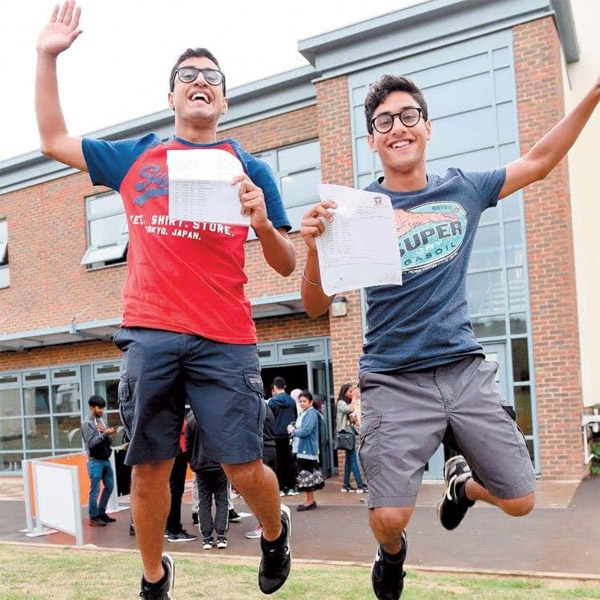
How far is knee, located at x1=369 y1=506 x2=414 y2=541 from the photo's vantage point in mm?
3340

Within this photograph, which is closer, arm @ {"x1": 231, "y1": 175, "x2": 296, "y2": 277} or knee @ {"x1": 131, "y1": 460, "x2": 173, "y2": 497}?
arm @ {"x1": 231, "y1": 175, "x2": 296, "y2": 277}

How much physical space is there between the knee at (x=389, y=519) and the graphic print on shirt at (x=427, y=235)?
1.12 metres

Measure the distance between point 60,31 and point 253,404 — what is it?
1830 millimetres

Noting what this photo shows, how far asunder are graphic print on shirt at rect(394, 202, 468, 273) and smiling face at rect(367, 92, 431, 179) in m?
0.23

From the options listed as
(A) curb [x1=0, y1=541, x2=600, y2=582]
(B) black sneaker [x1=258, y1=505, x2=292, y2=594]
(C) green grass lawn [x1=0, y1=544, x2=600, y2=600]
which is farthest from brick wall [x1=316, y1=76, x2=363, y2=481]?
(B) black sneaker [x1=258, y1=505, x2=292, y2=594]

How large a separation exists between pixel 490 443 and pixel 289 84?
40.9 feet

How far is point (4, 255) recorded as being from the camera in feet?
63.3

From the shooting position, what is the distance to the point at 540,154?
3.63 metres

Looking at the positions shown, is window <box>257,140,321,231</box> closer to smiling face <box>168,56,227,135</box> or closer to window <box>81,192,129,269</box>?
window <box>81,192,129,269</box>

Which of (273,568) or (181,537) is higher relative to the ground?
(273,568)

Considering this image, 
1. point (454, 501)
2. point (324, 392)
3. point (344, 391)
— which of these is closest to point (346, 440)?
point (344, 391)

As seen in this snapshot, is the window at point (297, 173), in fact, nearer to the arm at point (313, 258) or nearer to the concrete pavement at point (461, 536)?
the concrete pavement at point (461, 536)

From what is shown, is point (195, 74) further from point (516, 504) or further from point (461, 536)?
point (461, 536)

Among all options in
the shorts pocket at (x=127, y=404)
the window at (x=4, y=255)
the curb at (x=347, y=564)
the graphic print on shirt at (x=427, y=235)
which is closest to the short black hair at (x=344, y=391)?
the curb at (x=347, y=564)
